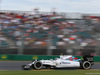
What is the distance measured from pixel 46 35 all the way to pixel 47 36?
0.33ft

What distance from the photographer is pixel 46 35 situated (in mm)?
13289

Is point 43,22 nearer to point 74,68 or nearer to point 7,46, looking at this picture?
point 7,46

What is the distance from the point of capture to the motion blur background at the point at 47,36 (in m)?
13.2

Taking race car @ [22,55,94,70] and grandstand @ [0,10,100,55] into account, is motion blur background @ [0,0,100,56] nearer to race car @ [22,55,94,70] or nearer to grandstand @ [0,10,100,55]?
grandstand @ [0,10,100,55]

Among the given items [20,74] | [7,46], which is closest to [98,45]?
[7,46]

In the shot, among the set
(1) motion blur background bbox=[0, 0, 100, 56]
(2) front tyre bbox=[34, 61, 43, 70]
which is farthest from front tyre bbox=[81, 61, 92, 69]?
(1) motion blur background bbox=[0, 0, 100, 56]

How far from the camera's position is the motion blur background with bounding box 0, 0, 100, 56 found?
43.2 ft

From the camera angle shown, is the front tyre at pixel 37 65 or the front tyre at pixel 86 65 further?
the front tyre at pixel 86 65

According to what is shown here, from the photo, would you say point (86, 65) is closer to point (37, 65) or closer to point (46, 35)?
point (37, 65)

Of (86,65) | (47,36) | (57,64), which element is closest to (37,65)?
(57,64)

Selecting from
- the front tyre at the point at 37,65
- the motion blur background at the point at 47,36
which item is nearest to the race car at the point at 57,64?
the front tyre at the point at 37,65

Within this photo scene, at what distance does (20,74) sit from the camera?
23.1 ft

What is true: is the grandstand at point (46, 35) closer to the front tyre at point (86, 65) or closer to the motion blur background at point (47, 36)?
the motion blur background at point (47, 36)

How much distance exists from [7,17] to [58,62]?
7303 millimetres
